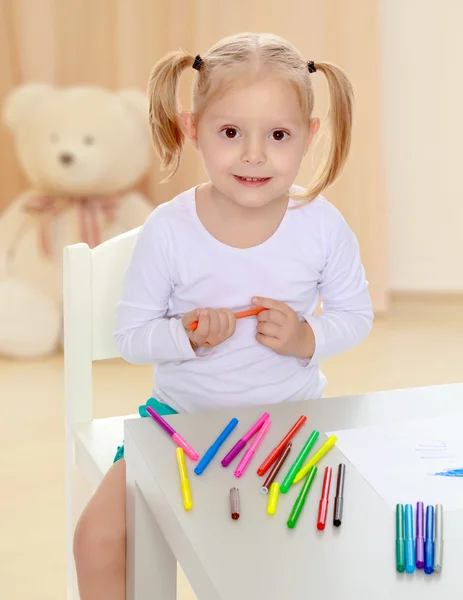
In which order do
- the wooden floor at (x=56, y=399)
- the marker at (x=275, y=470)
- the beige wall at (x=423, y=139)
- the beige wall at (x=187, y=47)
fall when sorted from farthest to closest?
the beige wall at (x=423, y=139) < the beige wall at (x=187, y=47) < the wooden floor at (x=56, y=399) < the marker at (x=275, y=470)

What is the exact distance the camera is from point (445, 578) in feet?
1.80

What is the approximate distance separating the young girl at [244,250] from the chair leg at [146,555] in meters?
0.24

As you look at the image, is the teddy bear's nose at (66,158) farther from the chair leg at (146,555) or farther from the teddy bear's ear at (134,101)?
the chair leg at (146,555)

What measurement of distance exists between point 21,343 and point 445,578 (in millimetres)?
1925

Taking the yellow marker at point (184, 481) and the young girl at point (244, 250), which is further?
the young girl at point (244, 250)

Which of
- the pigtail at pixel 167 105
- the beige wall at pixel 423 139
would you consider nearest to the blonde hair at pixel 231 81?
the pigtail at pixel 167 105

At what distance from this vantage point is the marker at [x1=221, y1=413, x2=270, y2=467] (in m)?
0.69

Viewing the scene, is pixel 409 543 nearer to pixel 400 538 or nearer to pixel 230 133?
pixel 400 538

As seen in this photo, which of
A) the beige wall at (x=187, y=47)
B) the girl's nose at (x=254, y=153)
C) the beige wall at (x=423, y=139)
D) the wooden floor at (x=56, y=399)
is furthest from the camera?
the beige wall at (x=423, y=139)

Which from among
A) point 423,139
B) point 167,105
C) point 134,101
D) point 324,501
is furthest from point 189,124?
point 423,139

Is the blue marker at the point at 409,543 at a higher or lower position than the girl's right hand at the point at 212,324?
lower

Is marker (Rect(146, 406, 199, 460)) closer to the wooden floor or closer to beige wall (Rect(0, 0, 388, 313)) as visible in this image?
the wooden floor

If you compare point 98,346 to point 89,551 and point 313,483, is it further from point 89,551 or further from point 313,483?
point 313,483

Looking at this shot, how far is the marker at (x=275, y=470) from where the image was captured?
655 millimetres
